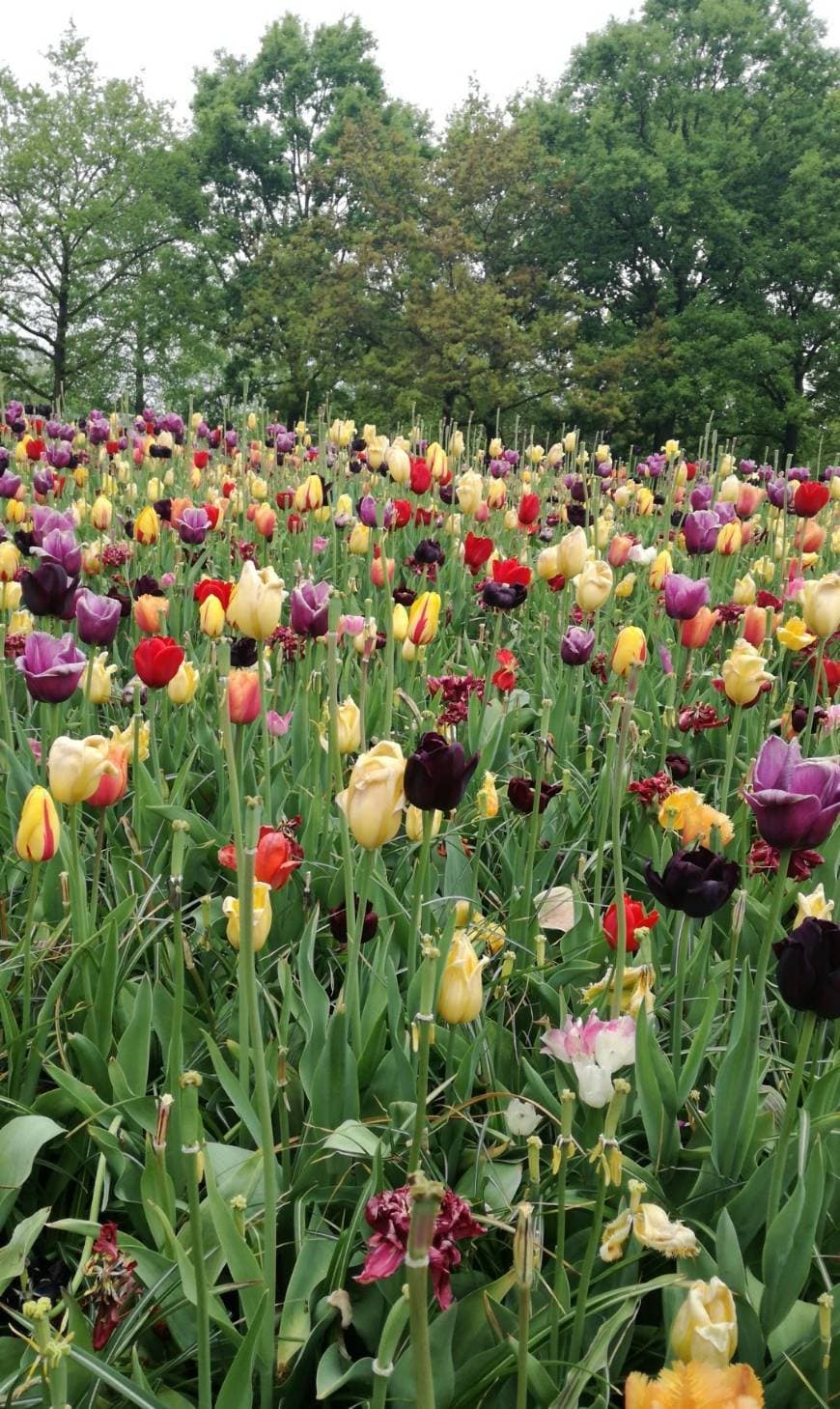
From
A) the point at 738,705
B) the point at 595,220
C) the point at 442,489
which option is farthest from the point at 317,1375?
the point at 595,220

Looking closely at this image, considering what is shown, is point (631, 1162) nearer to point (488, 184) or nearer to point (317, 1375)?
point (317, 1375)

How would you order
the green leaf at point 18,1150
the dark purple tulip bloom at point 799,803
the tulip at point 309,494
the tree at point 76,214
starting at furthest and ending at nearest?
the tree at point 76,214 < the tulip at point 309,494 < the green leaf at point 18,1150 < the dark purple tulip bloom at point 799,803

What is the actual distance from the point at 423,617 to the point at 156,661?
1.97 feet

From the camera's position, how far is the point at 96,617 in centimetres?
197

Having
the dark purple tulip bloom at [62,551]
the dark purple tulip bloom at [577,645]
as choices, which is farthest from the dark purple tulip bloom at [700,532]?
the dark purple tulip bloom at [62,551]

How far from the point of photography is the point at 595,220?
95.6 feet

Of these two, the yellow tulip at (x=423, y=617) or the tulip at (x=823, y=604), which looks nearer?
the tulip at (x=823, y=604)

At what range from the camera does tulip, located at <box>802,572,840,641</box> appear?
2.04 meters

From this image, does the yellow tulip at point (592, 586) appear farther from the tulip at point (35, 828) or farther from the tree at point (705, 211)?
the tree at point (705, 211)

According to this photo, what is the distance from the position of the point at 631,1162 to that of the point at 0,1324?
732mm

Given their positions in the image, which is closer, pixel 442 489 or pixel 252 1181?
pixel 252 1181

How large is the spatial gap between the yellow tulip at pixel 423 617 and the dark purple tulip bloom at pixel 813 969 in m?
1.29

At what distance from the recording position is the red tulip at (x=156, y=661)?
1.86 metres

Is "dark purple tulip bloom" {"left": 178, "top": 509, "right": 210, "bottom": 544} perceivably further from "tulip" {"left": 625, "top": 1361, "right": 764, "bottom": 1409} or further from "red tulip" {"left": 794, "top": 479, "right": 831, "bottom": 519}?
"tulip" {"left": 625, "top": 1361, "right": 764, "bottom": 1409}
